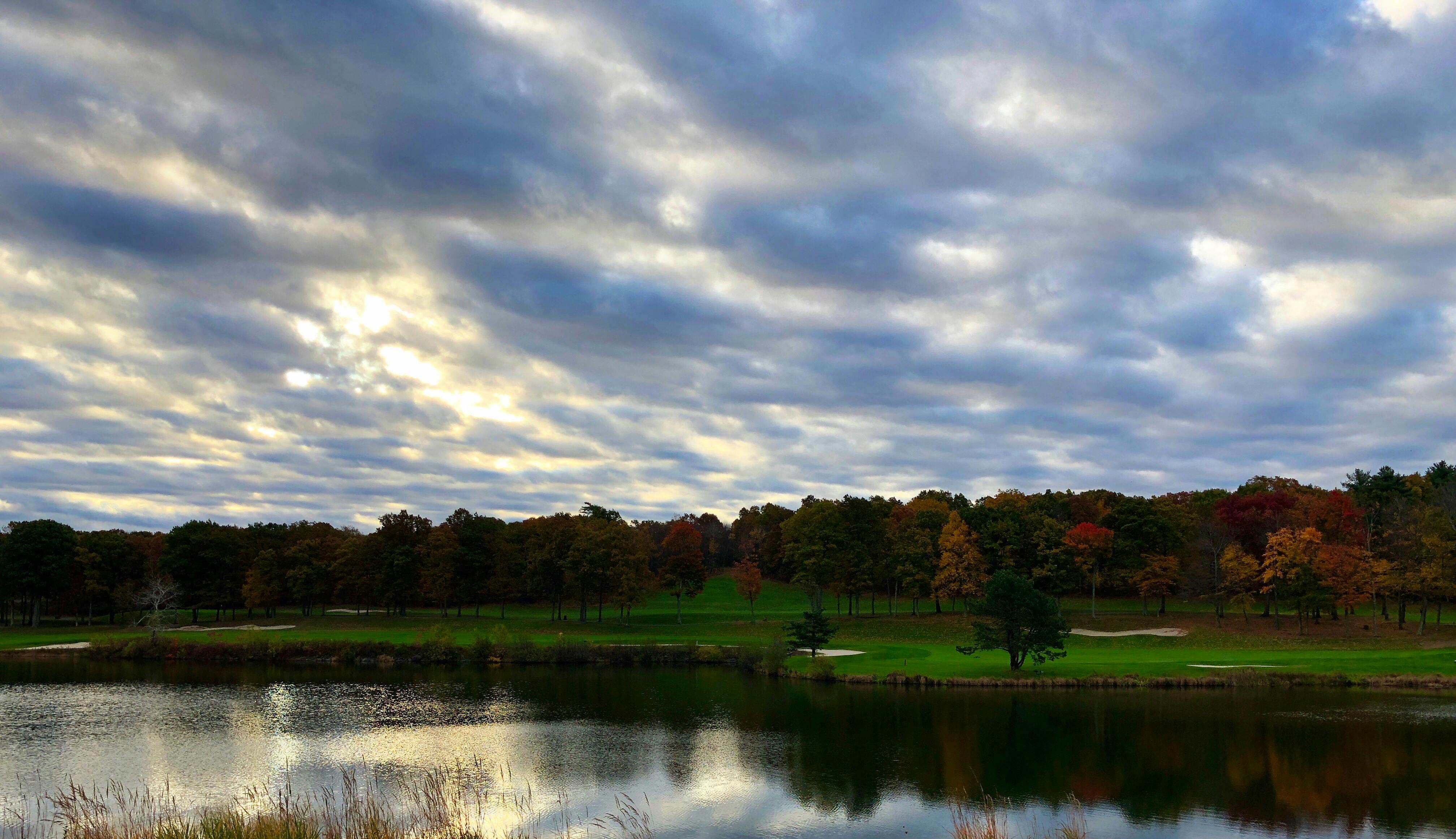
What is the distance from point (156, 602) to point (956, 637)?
68486 millimetres

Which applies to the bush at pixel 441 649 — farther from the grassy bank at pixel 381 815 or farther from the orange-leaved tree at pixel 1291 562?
the orange-leaved tree at pixel 1291 562

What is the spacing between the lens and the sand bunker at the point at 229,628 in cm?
8319

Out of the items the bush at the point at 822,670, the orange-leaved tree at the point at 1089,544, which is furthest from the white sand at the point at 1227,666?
the orange-leaved tree at the point at 1089,544

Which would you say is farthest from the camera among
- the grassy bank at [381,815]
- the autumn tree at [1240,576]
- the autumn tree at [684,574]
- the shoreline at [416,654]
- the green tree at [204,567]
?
the green tree at [204,567]

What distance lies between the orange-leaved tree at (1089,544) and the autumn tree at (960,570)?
8.85 meters

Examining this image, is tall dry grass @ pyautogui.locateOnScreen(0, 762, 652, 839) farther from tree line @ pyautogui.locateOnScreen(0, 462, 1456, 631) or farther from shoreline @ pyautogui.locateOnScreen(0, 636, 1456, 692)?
tree line @ pyautogui.locateOnScreen(0, 462, 1456, 631)

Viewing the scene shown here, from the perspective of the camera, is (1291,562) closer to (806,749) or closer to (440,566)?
(806,749)

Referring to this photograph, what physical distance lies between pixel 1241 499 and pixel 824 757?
93.4 meters

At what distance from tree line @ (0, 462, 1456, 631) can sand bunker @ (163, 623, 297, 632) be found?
4.36 m

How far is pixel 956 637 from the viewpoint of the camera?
77625mm

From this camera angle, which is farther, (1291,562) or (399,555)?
(399,555)

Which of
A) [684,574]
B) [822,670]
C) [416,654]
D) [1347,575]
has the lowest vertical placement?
[416,654]


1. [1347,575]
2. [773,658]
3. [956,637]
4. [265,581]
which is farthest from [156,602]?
[1347,575]

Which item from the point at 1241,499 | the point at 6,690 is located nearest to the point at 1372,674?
the point at 1241,499
